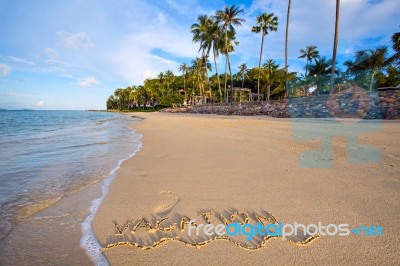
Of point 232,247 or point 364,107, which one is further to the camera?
point 364,107

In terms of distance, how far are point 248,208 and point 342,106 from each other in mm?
15354

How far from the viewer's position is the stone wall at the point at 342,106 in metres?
12.9

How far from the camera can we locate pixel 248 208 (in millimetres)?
2340

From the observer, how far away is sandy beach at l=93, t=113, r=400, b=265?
64.4 inches

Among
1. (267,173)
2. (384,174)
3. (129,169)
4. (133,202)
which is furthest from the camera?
(129,169)

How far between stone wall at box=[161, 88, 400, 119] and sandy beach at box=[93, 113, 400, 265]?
36.3 ft

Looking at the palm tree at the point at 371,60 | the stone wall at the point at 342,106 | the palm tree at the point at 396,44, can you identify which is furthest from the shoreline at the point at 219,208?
the palm tree at the point at 371,60

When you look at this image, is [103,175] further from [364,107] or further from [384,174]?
[364,107]

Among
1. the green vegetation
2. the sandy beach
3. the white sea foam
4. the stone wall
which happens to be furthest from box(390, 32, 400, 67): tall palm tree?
the white sea foam

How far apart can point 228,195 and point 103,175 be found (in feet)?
7.52

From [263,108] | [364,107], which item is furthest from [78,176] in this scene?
[263,108]

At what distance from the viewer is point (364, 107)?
13.7 metres

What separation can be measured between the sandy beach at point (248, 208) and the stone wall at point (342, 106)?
11050 millimetres

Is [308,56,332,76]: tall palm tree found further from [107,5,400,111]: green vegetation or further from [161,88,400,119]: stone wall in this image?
[161,88,400,119]: stone wall
